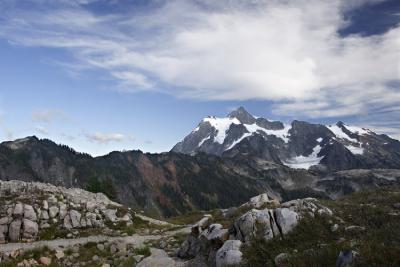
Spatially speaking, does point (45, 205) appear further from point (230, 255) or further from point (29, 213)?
point (230, 255)

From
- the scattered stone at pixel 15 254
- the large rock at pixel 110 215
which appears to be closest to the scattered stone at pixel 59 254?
the scattered stone at pixel 15 254

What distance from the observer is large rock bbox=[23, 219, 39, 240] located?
46.8m

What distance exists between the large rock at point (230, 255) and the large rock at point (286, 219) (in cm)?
267

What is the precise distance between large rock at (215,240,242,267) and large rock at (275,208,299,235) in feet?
8.77

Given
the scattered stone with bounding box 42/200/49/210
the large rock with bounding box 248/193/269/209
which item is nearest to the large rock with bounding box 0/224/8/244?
the scattered stone with bounding box 42/200/49/210

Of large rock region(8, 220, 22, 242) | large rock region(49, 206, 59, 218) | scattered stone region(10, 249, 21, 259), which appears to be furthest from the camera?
large rock region(49, 206, 59, 218)

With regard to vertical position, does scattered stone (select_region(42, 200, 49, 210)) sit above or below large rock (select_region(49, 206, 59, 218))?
above

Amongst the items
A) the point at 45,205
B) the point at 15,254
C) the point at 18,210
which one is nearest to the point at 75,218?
the point at 45,205

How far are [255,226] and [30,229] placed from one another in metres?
32.6

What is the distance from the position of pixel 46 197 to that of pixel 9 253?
22237mm

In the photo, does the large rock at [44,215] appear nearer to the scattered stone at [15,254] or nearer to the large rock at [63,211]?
the large rock at [63,211]

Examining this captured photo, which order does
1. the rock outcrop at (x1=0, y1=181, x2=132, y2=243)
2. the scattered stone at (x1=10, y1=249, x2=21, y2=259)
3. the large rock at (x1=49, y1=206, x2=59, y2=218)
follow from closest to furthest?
the scattered stone at (x1=10, y1=249, x2=21, y2=259), the rock outcrop at (x1=0, y1=181, x2=132, y2=243), the large rock at (x1=49, y1=206, x2=59, y2=218)

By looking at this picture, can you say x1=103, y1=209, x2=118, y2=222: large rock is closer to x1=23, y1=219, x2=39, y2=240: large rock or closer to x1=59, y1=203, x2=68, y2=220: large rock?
x1=59, y1=203, x2=68, y2=220: large rock

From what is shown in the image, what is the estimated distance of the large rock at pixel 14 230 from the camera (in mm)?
46150
